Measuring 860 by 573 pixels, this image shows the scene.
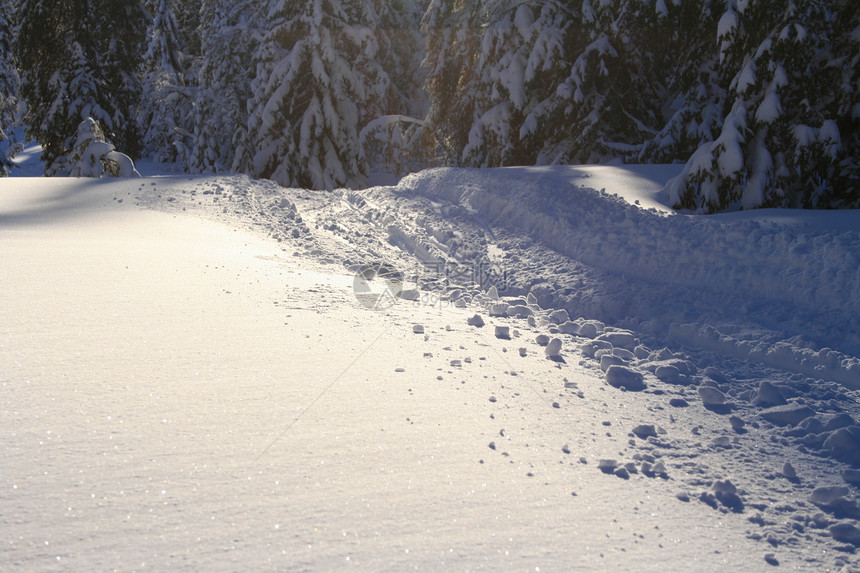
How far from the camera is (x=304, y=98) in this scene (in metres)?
20.2

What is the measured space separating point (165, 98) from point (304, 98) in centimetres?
974

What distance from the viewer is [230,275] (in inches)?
205

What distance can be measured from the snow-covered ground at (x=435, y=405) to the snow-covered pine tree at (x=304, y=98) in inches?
536

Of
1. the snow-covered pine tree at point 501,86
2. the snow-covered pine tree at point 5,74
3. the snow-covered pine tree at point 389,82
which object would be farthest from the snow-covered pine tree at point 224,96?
the snow-covered pine tree at point 501,86

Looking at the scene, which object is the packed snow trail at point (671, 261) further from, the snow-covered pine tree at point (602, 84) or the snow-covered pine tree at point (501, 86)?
the snow-covered pine tree at point (501, 86)

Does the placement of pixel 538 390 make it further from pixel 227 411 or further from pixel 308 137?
pixel 308 137

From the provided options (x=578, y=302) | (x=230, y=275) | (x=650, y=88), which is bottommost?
(x=578, y=302)

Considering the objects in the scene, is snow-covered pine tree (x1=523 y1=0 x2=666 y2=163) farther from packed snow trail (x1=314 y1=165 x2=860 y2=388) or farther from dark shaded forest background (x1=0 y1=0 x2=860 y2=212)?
packed snow trail (x1=314 y1=165 x2=860 y2=388)

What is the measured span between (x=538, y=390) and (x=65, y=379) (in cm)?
238

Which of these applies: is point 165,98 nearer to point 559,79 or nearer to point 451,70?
point 451,70

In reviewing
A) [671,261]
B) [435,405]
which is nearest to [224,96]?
[671,261]

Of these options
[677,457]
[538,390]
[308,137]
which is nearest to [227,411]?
[538,390]

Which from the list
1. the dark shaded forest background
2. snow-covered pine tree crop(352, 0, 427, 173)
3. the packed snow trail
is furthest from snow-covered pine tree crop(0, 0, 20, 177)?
the packed snow trail

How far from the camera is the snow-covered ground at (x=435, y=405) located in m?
1.87
